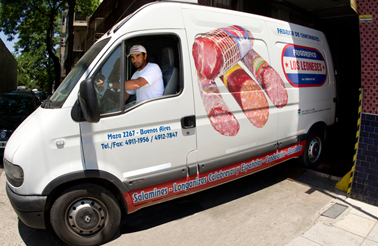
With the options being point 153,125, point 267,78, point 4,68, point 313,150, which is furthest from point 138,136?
point 4,68

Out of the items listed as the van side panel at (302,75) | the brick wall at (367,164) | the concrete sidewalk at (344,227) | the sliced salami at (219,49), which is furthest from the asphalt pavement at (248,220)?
the sliced salami at (219,49)

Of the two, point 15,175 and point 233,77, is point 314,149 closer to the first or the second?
point 233,77

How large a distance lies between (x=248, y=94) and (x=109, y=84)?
2049mm

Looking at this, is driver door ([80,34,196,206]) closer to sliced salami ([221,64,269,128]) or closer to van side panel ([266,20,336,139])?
sliced salami ([221,64,269,128])

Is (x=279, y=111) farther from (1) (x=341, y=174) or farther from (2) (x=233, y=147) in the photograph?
(1) (x=341, y=174)

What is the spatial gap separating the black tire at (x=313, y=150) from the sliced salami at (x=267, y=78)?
1282mm

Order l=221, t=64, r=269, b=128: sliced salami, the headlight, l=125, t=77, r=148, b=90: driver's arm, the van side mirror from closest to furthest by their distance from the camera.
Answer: the van side mirror < the headlight < l=125, t=77, r=148, b=90: driver's arm < l=221, t=64, r=269, b=128: sliced salami

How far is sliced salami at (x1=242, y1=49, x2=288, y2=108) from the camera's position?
434 centimetres

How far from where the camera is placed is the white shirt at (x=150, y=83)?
354 centimetres

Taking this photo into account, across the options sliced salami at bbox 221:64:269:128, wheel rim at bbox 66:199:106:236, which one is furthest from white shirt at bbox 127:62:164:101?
wheel rim at bbox 66:199:106:236

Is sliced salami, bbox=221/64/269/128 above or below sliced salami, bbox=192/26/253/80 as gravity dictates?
below

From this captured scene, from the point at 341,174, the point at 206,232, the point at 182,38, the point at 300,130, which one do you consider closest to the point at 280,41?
the point at 300,130

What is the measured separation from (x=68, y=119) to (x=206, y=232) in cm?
217

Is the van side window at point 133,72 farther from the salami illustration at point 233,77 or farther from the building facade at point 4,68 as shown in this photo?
Answer: the building facade at point 4,68
